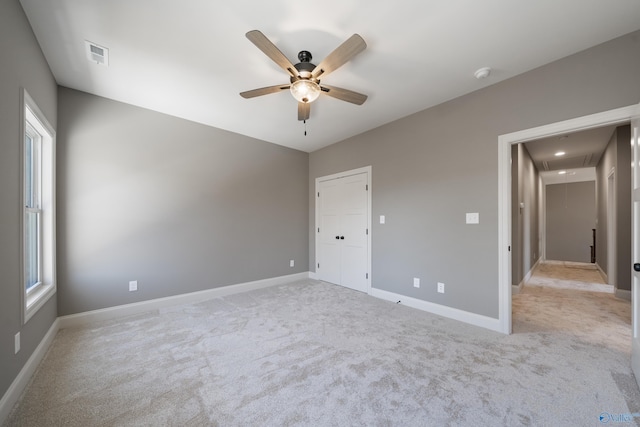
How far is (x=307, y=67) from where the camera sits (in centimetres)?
205

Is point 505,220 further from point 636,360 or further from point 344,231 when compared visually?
point 344,231

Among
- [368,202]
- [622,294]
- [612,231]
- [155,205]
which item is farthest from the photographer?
[612,231]

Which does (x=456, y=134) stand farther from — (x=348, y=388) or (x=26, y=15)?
(x=26, y=15)

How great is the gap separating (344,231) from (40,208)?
381 cm

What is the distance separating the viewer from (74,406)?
1558mm

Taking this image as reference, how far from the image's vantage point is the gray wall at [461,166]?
6.99 feet

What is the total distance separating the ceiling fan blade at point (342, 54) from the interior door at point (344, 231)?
231 centimetres

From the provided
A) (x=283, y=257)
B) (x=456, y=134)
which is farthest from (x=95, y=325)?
(x=456, y=134)

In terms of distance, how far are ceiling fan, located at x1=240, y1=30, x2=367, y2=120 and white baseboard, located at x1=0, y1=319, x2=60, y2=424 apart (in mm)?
2634

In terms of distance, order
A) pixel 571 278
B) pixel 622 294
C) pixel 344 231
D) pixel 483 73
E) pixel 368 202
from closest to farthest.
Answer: pixel 483 73, pixel 622 294, pixel 368 202, pixel 344 231, pixel 571 278

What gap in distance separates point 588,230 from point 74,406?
10.8 metres

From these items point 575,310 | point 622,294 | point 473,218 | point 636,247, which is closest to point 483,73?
point 473,218

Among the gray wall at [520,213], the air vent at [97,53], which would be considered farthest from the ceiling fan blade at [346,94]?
the gray wall at [520,213]

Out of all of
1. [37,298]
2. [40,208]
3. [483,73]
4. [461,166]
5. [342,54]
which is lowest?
[37,298]
